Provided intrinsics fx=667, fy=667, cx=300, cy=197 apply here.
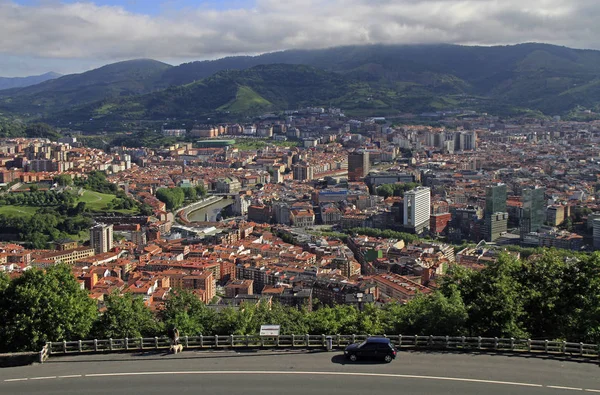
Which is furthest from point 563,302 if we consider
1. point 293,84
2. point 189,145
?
point 293,84

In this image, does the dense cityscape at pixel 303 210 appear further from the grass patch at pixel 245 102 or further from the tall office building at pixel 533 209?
the grass patch at pixel 245 102

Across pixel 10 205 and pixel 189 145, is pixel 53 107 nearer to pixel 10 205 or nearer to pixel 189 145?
pixel 189 145

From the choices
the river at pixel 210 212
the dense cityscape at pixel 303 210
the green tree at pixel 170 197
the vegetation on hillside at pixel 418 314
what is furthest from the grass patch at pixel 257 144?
the vegetation on hillside at pixel 418 314

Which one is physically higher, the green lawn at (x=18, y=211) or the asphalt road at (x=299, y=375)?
the asphalt road at (x=299, y=375)

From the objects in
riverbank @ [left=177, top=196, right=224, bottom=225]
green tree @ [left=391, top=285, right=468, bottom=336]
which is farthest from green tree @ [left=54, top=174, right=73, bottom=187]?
green tree @ [left=391, top=285, right=468, bottom=336]

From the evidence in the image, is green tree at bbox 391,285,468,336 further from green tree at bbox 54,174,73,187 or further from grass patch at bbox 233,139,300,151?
grass patch at bbox 233,139,300,151

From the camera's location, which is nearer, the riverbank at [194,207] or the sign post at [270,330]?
the sign post at [270,330]
